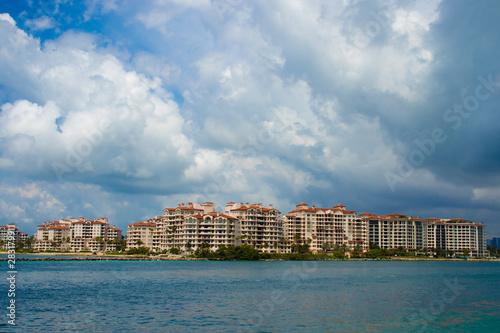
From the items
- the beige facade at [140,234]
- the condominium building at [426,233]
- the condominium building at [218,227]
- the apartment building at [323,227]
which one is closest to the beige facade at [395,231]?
the condominium building at [426,233]

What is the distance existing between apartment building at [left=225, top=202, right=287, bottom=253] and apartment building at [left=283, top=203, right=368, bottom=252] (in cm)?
927

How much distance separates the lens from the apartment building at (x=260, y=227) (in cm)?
11912

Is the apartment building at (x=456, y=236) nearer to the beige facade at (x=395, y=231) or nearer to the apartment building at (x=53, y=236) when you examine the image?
the beige facade at (x=395, y=231)

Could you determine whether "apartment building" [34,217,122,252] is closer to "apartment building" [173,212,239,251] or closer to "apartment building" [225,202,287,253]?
"apartment building" [173,212,239,251]

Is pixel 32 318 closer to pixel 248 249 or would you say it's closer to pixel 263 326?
pixel 263 326

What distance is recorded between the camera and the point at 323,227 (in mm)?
135875

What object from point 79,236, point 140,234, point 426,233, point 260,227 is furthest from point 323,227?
point 79,236

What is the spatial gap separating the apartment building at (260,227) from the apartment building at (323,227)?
9.27m

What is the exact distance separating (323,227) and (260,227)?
76.4ft

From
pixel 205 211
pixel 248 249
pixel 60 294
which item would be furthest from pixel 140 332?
pixel 205 211

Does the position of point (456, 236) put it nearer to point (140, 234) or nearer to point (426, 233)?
point (426, 233)

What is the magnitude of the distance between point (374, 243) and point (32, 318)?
124 metres

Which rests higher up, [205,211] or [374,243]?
[205,211]

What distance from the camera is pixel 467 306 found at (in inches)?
1410
